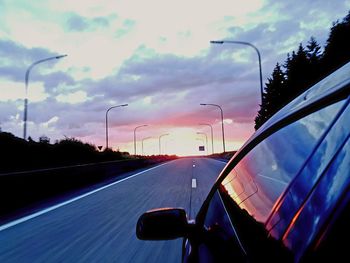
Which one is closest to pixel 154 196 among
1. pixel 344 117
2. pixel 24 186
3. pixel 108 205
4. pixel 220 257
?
pixel 108 205

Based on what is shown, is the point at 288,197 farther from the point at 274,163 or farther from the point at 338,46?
the point at 338,46

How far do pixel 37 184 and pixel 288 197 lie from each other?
1220cm

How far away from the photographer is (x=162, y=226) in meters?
2.46

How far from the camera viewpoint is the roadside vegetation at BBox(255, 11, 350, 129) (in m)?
45.7

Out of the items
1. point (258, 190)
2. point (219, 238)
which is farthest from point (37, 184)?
point (258, 190)

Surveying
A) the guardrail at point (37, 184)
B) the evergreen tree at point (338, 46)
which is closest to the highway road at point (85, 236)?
the guardrail at point (37, 184)

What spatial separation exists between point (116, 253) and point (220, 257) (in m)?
3.80

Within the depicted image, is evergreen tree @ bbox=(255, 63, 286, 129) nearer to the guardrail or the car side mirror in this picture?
the guardrail

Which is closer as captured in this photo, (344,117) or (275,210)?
(344,117)

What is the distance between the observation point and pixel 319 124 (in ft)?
5.20

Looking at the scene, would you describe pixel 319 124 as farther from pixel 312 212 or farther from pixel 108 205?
pixel 108 205

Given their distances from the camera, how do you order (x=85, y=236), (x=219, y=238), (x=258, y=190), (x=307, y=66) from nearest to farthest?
1. (x=258, y=190)
2. (x=219, y=238)
3. (x=85, y=236)
4. (x=307, y=66)

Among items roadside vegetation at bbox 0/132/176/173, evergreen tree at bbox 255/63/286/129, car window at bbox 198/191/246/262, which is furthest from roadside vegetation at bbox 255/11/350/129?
car window at bbox 198/191/246/262

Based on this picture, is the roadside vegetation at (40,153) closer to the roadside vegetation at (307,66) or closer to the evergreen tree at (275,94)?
the roadside vegetation at (307,66)
